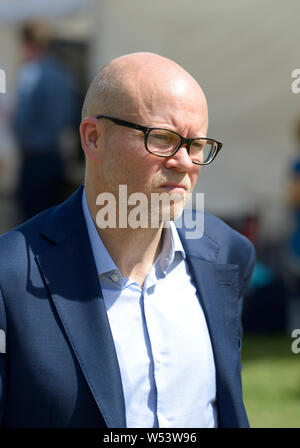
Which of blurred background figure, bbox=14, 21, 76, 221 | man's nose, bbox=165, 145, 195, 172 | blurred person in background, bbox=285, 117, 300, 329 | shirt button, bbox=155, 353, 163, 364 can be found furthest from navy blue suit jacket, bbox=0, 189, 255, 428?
blurred background figure, bbox=14, 21, 76, 221

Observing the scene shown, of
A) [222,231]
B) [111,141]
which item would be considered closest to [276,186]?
[222,231]

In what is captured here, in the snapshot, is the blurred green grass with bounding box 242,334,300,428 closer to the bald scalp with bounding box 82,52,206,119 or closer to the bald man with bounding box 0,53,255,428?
the bald man with bounding box 0,53,255,428

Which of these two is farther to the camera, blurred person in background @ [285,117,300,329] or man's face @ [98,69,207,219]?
blurred person in background @ [285,117,300,329]

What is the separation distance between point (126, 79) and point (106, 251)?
0.45 metres

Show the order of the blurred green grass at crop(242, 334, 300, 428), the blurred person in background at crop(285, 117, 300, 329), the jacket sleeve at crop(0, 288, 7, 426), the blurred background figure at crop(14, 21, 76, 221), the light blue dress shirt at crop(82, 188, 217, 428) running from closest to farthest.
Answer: the jacket sleeve at crop(0, 288, 7, 426) → the light blue dress shirt at crop(82, 188, 217, 428) → the blurred green grass at crop(242, 334, 300, 428) → the blurred person in background at crop(285, 117, 300, 329) → the blurred background figure at crop(14, 21, 76, 221)

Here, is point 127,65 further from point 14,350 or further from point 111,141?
point 14,350

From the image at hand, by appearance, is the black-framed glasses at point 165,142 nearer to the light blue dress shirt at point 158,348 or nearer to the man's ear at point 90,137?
the man's ear at point 90,137

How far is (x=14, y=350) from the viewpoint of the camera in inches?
72.3

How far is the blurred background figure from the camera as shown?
6.88 metres

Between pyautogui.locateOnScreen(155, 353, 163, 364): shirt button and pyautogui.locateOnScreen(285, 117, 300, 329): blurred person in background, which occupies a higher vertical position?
pyautogui.locateOnScreen(155, 353, 163, 364): shirt button

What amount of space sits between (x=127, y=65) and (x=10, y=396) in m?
0.87

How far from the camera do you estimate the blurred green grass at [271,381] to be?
177 inches

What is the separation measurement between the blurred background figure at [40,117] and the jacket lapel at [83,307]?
5.03m

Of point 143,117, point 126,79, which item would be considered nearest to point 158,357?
point 143,117
